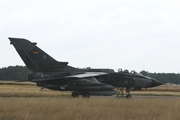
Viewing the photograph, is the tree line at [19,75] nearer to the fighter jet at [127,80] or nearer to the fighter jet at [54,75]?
the fighter jet at [127,80]

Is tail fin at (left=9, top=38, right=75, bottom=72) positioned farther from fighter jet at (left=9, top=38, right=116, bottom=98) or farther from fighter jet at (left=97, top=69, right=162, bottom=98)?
fighter jet at (left=97, top=69, right=162, bottom=98)

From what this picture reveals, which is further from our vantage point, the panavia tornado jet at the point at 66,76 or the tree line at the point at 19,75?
the tree line at the point at 19,75

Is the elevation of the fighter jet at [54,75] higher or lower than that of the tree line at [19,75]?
lower

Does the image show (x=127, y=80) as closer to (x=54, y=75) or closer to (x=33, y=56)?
(x=54, y=75)

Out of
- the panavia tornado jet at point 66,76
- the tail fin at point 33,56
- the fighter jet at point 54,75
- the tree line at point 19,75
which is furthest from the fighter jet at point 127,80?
the tree line at point 19,75

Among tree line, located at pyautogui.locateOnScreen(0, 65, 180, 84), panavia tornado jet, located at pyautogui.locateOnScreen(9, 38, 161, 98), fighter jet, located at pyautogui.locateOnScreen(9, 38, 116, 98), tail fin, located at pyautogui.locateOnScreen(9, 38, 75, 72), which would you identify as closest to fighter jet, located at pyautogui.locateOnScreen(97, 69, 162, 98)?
panavia tornado jet, located at pyautogui.locateOnScreen(9, 38, 161, 98)

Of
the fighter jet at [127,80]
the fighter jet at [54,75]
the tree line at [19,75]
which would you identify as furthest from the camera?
the tree line at [19,75]

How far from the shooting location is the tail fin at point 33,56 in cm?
2730

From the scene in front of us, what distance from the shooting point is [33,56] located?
89.8 feet

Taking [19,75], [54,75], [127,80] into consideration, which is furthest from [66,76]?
[19,75]

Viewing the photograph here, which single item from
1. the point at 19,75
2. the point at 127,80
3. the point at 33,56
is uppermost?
the point at 19,75

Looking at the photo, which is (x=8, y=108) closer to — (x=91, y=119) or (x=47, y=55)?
(x=91, y=119)

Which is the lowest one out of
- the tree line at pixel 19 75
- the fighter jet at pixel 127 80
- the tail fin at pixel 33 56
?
the fighter jet at pixel 127 80

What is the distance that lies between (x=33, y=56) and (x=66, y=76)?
3056mm
